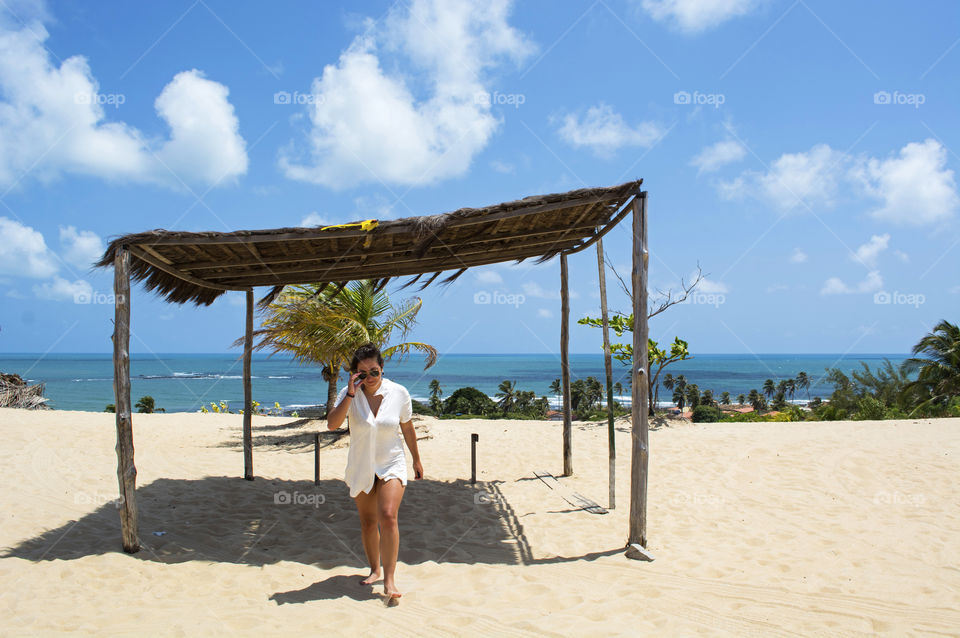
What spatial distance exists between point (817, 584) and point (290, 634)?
11.1 ft

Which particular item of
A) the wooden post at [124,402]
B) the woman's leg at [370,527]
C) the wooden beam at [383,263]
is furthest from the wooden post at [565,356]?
the wooden post at [124,402]

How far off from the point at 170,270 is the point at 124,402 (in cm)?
153

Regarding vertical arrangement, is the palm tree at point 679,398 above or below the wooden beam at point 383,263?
below

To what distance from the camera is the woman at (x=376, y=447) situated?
329 centimetres

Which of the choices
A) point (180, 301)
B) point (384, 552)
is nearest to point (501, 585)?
point (384, 552)

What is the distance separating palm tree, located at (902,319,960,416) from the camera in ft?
52.3

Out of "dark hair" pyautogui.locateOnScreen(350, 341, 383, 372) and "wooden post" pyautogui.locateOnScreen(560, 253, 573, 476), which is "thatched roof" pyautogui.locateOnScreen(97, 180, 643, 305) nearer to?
"wooden post" pyautogui.locateOnScreen(560, 253, 573, 476)

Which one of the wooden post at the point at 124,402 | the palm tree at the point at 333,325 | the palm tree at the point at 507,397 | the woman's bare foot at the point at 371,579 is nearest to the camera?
the woman's bare foot at the point at 371,579

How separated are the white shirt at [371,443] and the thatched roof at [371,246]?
1.69 meters

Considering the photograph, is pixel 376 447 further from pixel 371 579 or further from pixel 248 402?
pixel 248 402

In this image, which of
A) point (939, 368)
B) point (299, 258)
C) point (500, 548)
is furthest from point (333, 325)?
point (939, 368)

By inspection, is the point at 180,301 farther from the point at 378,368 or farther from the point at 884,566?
the point at 884,566

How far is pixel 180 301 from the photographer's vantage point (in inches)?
244

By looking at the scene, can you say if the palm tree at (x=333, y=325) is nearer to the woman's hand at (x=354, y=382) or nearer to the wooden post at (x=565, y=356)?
the wooden post at (x=565, y=356)
